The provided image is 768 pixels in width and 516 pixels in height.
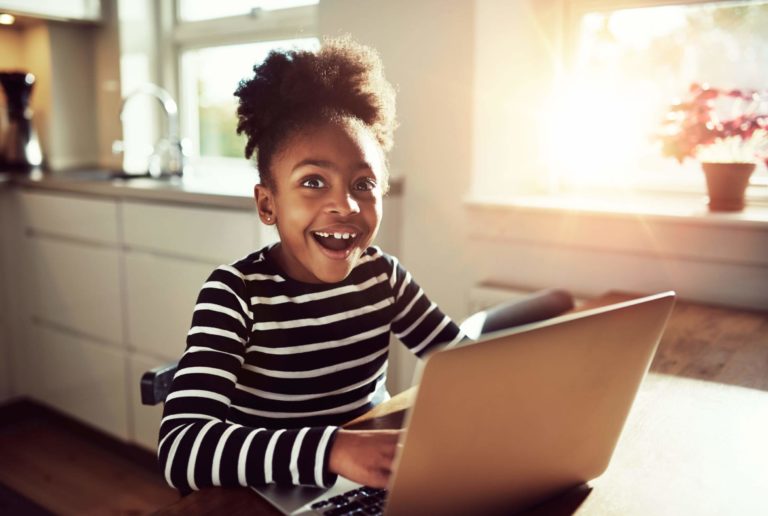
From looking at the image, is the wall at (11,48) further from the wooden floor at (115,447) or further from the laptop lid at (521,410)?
the laptop lid at (521,410)

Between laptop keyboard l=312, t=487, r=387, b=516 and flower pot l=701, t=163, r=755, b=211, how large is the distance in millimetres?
1215

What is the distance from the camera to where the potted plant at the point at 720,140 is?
4.88 ft

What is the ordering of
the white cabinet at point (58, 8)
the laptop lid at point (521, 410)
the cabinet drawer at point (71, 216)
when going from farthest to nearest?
the white cabinet at point (58, 8), the cabinet drawer at point (71, 216), the laptop lid at point (521, 410)

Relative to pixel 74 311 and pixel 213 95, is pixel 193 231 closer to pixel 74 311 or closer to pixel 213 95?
pixel 74 311

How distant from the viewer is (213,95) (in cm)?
277

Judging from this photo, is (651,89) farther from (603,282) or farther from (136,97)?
(136,97)

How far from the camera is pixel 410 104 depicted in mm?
1865

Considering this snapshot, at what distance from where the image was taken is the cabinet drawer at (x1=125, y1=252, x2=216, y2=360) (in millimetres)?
1991

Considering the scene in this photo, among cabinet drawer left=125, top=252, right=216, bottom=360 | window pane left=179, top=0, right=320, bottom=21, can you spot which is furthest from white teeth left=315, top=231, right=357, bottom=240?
window pane left=179, top=0, right=320, bottom=21

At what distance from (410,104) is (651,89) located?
2.10 feet

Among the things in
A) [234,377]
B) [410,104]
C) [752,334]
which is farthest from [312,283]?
[410,104]

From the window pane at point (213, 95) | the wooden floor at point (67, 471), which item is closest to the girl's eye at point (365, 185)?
the wooden floor at point (67, 471)

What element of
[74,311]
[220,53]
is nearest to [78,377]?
[74,311]

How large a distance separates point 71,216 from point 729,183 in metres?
1.98
